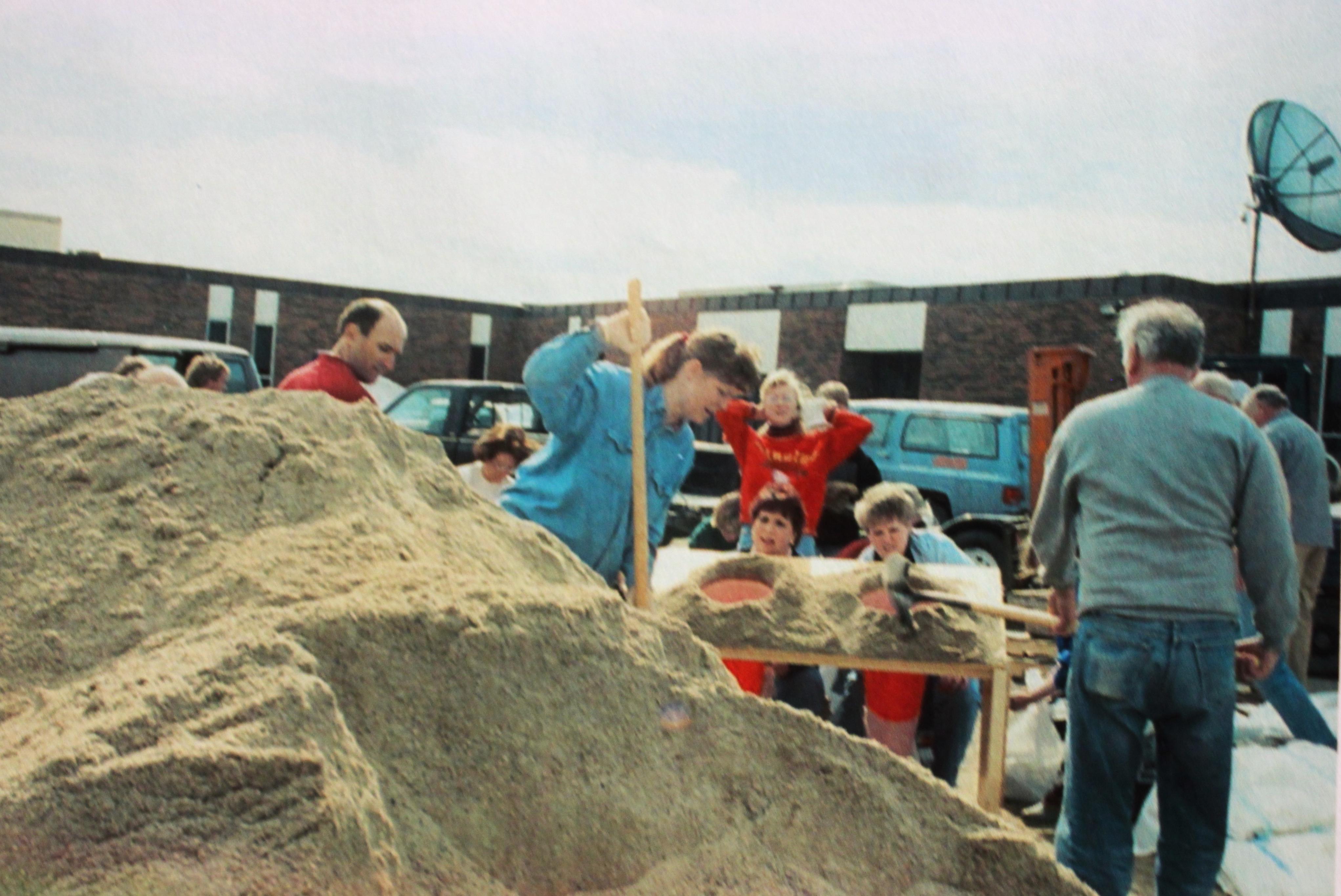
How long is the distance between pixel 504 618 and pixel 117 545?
517 millimetres

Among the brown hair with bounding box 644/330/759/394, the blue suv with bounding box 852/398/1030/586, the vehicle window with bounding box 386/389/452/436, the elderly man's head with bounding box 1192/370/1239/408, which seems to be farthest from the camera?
the vehicle window with bounding box 386/389/452/436

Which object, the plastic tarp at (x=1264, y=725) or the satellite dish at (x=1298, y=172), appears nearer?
the satellite dish at (x=1298, y=172)

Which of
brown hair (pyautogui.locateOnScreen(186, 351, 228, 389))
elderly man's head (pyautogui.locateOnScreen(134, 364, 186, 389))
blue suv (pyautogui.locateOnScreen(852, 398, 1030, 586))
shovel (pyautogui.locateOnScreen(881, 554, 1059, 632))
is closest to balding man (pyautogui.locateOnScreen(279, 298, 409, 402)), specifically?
elderly man's head (pyautogui.locateOnScreen(134, 364, 186, 389))

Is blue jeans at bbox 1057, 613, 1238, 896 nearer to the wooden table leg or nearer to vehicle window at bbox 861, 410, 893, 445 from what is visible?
the wooden table leg

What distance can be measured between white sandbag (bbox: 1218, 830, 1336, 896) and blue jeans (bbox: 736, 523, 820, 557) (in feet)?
4.85

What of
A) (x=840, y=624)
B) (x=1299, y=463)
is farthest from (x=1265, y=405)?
(x=840, y=624)

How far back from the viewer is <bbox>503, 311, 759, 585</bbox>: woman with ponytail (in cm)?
240

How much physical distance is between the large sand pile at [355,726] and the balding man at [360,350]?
1.26m

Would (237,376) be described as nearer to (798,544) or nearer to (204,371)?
(204,371)

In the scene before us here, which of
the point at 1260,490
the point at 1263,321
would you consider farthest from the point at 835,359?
the point at 1260,490

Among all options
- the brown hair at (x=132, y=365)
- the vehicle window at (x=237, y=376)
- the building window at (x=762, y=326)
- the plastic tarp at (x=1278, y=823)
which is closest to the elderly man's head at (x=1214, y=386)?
the plastic tarp at (x=1278, y=823)

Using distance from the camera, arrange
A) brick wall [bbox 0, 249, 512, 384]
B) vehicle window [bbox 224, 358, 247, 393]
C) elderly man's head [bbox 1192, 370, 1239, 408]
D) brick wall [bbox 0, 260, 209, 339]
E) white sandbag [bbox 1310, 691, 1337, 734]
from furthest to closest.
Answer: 1. vehicle window [bbox 224, 358, 247, 393]
2. brick wall [bbox 0, 249, 512, 384]
3. brick wall [bbox 0, 260, 209, 339]
4. white sandbag [bbox 1310, 691, 1337, 734]
5. elderly man's head [bbox 1192, 370, 1239, 408]

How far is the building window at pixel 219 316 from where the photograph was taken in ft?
20.7

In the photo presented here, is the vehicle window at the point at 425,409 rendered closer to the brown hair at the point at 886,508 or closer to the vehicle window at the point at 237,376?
the vehicle window at the point at 237,376
